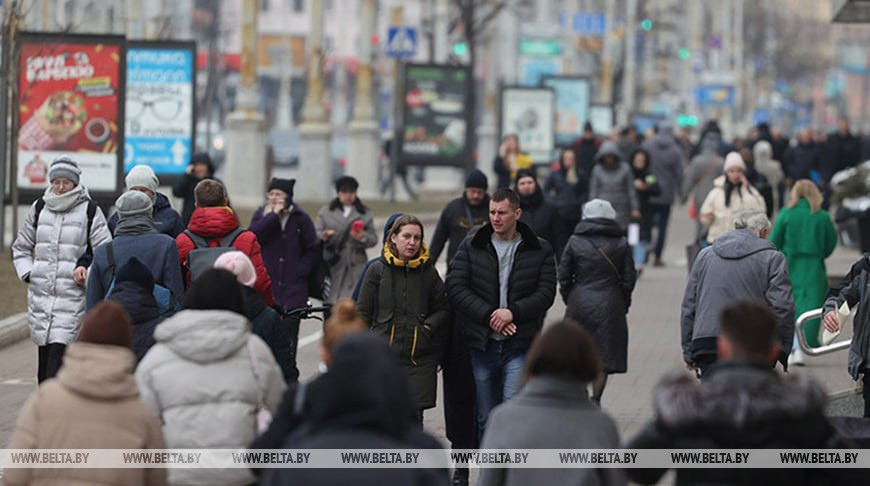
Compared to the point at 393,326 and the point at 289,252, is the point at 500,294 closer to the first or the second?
the point at 393,326

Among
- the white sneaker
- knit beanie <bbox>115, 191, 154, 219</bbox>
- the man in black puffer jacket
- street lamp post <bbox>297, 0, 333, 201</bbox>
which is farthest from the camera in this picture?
street lamp post <bbox>297, 0, 333, 201</bbox>

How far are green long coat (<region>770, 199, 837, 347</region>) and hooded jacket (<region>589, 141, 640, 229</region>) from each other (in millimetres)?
6433

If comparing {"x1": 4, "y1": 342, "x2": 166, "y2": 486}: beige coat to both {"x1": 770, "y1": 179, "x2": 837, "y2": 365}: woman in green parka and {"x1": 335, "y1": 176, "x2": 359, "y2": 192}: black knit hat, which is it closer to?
{"x1": 335, "y1": 176, "x2": 359, "y2": 192}: black knit hat

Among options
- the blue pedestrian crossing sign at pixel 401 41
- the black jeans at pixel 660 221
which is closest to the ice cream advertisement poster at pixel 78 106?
the black jeans at pixel 660 221

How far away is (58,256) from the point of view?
39.2 feet

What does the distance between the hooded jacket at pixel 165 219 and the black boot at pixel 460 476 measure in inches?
105

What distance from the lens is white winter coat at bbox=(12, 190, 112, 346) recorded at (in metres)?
11.9

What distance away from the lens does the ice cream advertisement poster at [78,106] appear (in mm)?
21734

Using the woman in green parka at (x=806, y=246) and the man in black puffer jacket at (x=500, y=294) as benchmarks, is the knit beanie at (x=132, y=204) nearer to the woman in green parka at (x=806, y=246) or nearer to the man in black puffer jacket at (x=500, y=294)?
the man in black puffer jacket at (x=500, y=294)

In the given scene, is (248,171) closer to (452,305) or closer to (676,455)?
(452,305)

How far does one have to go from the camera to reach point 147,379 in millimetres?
7262

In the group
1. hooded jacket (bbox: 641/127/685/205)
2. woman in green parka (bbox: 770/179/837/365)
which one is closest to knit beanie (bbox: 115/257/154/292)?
woman in green parka (bbox: 770/179/837/365)

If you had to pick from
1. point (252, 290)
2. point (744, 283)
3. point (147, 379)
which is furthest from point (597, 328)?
point (147, 379)

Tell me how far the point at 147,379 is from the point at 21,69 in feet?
49.2
